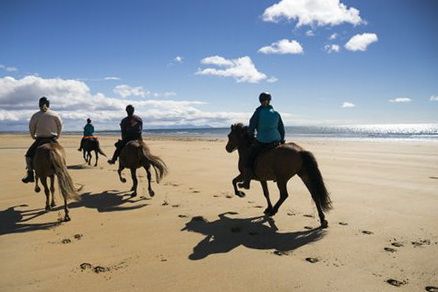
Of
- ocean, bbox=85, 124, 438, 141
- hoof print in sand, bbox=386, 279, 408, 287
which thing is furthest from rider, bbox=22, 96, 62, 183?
ocean, bbox=85, 124, 438, 141

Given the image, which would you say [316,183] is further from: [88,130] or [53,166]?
[88,130]

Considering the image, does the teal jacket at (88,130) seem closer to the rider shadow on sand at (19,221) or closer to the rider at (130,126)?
the rider at (130,126)

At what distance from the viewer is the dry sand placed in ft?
14.1

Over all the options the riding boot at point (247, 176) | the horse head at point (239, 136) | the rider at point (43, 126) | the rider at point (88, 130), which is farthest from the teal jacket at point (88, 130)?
the riding boot at point (247, 176)

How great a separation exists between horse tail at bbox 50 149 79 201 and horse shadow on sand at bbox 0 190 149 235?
0.51m

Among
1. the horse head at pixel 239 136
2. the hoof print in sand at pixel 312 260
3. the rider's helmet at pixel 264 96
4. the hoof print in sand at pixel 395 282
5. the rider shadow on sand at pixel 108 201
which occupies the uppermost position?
the rider's helmet at pixel 264 96

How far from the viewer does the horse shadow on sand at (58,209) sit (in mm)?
6668

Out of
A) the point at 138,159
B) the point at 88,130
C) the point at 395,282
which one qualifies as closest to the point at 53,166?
the point at 138,159

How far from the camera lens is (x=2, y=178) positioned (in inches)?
476

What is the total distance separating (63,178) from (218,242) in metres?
3.68

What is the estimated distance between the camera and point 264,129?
7.49m

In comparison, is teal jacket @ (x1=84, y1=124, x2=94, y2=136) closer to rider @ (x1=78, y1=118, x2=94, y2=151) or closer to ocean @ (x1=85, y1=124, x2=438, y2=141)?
rider @ (x1=78, y1=118, x2=94, y2=151)

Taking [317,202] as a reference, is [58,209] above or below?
below

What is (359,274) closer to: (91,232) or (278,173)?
(278,173)
